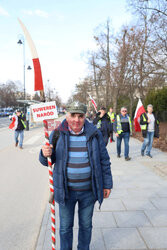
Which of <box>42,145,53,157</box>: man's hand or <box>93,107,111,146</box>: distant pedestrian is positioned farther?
<box>93,107,111,146</box>: distant pedestrian

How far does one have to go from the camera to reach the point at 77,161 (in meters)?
2.19

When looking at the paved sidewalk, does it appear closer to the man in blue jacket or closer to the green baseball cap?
the man in blue jacket

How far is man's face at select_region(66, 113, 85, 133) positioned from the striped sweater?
81 millimetres

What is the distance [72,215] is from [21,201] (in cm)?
232

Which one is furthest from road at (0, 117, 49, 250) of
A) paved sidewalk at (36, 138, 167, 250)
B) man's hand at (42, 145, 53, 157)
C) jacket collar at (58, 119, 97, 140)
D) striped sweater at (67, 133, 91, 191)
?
jacket collar at (58, 119, 97, 140)

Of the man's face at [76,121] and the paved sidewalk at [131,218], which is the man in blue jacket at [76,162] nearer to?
the man's face at [76,121]

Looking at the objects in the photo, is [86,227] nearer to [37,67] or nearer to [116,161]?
[37,67]

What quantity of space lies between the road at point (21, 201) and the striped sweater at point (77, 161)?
1400 millimetres

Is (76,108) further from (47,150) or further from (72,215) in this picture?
(72,215)

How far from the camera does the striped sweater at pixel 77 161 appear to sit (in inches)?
86.1

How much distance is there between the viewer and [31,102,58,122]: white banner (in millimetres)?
2355

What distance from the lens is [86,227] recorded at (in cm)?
239

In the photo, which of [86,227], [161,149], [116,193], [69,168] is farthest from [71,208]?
[161,149]

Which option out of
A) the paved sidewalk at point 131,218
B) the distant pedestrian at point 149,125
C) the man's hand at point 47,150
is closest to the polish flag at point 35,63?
the man's hand at point 47,150
